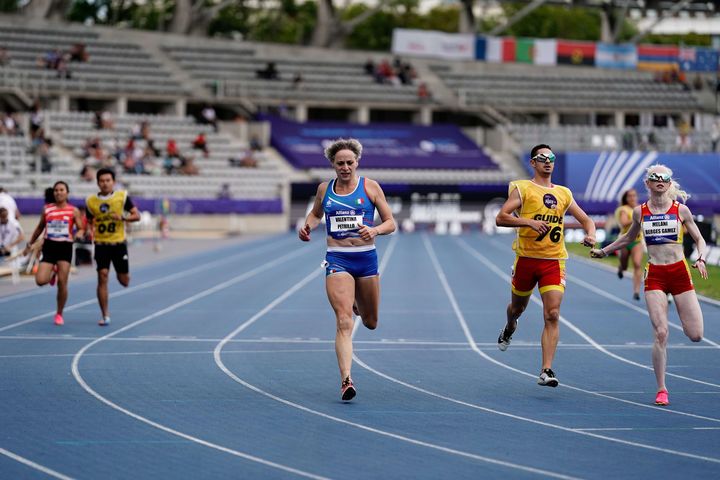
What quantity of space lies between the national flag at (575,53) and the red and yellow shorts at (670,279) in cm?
6240

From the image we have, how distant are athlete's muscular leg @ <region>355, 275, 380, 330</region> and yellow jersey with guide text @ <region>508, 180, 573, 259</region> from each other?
1.42 metres

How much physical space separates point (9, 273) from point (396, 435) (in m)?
17.6

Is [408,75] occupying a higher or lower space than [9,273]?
higher

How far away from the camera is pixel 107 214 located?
16.3 metres

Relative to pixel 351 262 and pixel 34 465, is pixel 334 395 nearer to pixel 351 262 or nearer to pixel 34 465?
pixel 351 262

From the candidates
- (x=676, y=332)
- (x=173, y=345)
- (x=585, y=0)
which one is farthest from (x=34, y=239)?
(x=585, y=0)

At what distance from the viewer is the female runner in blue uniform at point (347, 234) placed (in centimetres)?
1041

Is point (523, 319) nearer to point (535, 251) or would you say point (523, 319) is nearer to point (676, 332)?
point (676, 332)

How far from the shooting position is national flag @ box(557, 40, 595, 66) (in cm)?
7181

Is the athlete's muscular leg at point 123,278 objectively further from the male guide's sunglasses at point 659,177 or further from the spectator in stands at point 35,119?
the spectator in stands at point 35,119

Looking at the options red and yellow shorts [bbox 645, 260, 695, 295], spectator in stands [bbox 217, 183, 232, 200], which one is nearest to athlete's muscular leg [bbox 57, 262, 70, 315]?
red and yellow shorts [bbox 645, 260, 695, 295]

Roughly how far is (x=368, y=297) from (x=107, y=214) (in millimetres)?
6450

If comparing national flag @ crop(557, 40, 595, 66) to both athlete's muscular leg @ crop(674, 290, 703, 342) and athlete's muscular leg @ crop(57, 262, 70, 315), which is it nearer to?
athlete's muscular leg @ crop(57, 262, 70, 315)

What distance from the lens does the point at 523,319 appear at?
18.2 m
